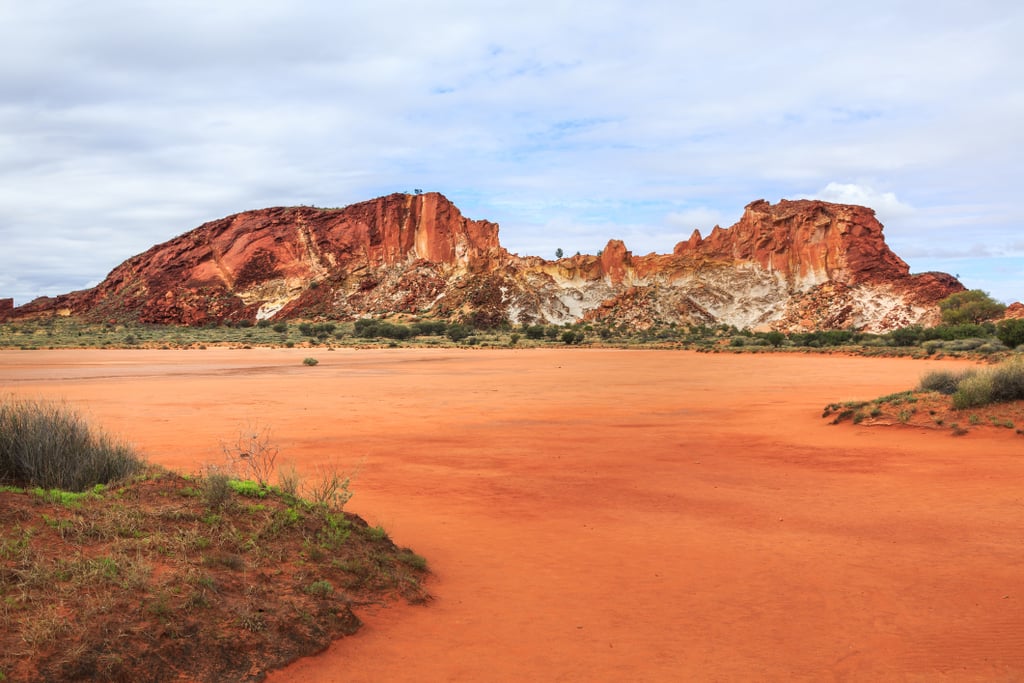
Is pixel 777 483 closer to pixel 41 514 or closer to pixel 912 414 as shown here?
pixel 912 414

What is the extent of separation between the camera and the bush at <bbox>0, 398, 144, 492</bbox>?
7137mm

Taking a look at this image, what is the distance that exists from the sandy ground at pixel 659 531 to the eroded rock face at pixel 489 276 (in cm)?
6597

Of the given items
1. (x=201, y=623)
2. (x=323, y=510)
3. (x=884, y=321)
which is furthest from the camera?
(x=884, y=321)

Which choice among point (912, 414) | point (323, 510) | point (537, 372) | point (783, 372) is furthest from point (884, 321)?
point (323, 510)

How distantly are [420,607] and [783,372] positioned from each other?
28.5 metres

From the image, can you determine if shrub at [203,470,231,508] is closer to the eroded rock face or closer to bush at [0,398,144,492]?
bush at [0,398,144,492]

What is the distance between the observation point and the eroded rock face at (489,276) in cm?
8238

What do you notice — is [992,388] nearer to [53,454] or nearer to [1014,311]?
[53,454]

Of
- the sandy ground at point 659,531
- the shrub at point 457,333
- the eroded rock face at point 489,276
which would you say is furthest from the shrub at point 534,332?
the sandy ground at point 659,531

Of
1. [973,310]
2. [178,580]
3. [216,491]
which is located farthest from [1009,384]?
[973,310]

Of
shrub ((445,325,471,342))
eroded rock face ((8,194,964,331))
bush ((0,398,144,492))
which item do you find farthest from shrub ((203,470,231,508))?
eroded rock face ((8,194,964,331))

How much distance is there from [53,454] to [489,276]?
8458 cm

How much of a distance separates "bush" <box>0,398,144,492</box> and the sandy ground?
274cm

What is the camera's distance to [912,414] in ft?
51.1
